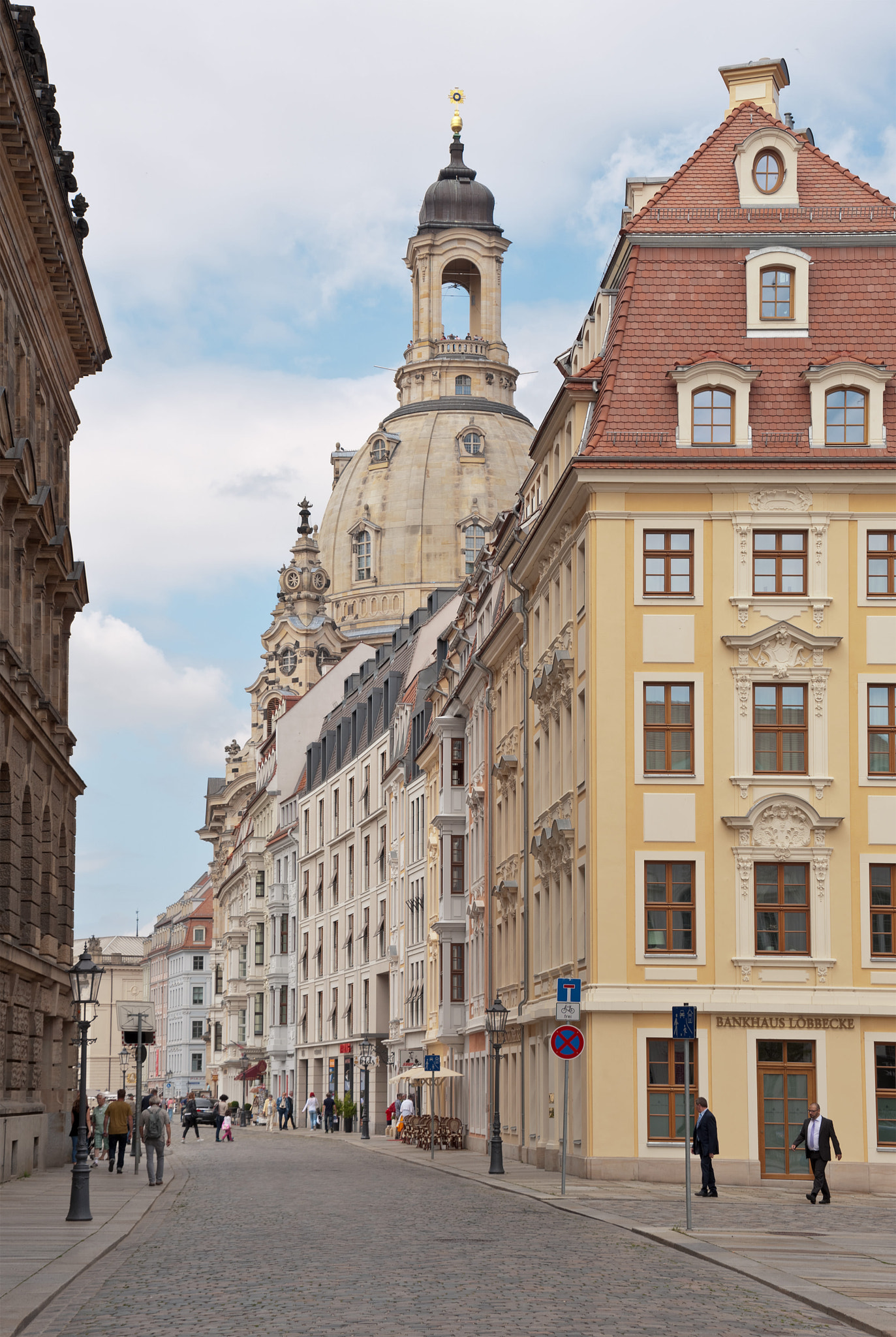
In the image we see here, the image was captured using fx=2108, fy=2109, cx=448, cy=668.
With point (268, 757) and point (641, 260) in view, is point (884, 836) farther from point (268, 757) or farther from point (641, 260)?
point (268, 757)

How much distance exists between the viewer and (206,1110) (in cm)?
10869

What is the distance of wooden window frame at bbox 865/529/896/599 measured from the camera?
41312mm

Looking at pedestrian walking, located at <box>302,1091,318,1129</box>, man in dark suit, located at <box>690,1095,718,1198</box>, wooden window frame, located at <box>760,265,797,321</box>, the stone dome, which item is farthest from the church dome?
man in dark suit, located at <box>690,1095,718,1198</box>

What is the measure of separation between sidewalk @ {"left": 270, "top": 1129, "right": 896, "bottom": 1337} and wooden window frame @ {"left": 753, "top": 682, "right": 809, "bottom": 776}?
7707 mm

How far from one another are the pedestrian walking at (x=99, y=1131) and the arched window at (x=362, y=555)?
103 metres

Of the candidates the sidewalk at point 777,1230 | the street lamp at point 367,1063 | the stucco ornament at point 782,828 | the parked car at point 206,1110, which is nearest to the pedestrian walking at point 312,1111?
the parked car at point 206,1110

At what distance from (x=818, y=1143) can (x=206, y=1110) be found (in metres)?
79.8

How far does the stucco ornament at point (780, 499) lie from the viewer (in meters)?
41.2

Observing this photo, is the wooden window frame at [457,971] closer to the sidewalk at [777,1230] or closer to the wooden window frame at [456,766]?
the wooden window frame at [456,766]

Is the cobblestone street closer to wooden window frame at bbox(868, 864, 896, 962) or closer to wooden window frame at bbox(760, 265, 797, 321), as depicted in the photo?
wooden window frame at bbox(868, 864, 896, 962)

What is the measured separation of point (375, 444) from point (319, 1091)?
66787mm

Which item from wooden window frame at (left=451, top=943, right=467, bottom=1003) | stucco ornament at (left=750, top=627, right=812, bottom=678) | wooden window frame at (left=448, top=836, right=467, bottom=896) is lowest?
wooden window frame at (left=451, top=943, right=467, bottom=1003)

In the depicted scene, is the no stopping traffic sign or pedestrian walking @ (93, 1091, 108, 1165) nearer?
the no stopping traffic sign

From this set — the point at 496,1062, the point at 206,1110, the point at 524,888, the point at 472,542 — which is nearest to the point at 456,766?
the point at 524,888
